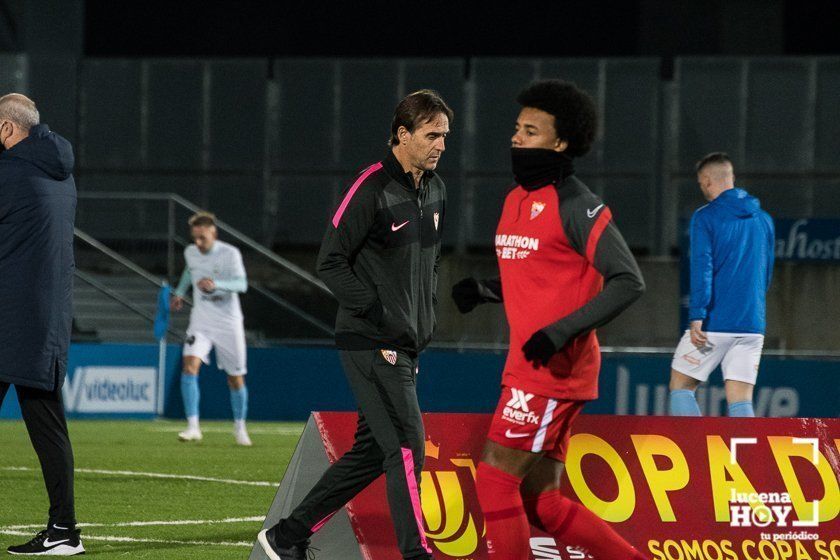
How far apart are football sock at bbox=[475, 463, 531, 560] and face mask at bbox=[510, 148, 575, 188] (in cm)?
105

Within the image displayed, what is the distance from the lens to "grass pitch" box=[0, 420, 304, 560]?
8.22 metres

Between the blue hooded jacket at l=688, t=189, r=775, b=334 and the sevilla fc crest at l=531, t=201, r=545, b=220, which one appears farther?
the blue hooded jacket at l=688, t=189, r=775, b=334

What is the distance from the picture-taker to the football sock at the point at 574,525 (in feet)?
19.5

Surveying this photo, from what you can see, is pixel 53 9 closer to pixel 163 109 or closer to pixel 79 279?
pixel 163 109

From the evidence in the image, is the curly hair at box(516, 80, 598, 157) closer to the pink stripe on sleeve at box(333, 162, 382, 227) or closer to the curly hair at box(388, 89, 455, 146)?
the curly hair at box(388, 89, 455, 146)

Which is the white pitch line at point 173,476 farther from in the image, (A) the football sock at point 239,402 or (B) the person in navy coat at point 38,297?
(B) the person in navy coat at point 38,297

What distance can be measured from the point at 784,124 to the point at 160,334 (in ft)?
43.7

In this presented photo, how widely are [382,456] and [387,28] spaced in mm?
25350

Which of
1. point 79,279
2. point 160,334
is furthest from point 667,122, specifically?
point 160,334

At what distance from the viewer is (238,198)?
28.8 metres

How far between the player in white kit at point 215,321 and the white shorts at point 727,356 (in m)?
6.10

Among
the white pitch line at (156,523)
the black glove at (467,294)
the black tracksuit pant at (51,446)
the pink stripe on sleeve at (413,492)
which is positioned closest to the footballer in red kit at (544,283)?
the black glove at (467,294)

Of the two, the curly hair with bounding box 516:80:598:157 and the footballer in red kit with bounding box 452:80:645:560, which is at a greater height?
the curly hair with bounding box 516:80:598:157

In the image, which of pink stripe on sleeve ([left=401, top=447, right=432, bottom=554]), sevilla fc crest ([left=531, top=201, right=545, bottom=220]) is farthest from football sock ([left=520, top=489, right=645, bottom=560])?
sevilla fc crest ([left=531, top=201, right=545, bottom=220])
